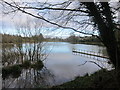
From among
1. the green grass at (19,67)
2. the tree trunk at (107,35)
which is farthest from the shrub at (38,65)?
the tree trunk at (107,35)

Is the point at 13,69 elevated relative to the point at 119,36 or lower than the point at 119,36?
lower

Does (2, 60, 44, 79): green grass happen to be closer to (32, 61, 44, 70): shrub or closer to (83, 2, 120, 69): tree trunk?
(32, 61, 44, 70): shrub

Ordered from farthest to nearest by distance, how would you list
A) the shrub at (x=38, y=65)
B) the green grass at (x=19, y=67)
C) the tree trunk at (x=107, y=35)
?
the shrub at (x=38, y=65) → the green grass at (x=19, y=67) → the tree trunk at (x=107, y=35)

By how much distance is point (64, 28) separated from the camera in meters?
1.35

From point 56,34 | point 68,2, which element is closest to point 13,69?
point 56,34

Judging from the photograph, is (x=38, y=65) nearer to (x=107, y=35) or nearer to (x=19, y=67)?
(x=19, y=67)

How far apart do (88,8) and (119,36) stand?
0.42 metres

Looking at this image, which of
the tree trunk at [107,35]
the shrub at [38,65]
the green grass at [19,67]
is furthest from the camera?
the shrub at [38,65]

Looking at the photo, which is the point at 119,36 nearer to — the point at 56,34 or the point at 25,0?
the point at 56,34

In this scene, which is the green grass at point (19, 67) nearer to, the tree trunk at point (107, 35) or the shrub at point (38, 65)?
the shrub at point (38, 65)

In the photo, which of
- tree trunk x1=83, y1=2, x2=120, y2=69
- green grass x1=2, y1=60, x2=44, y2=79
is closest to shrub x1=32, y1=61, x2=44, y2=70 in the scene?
green grass x1=2, y1=60, x2=44, y2=79

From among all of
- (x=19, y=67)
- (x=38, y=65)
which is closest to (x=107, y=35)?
(x=38, y=65)

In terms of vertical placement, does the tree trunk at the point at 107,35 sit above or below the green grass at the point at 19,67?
above

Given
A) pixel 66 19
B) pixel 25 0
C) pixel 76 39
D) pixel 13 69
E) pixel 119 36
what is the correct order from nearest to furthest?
pixel 25 0, pixel 119 36, pixel 66 19, pixel 76 39, pixel 13 69
